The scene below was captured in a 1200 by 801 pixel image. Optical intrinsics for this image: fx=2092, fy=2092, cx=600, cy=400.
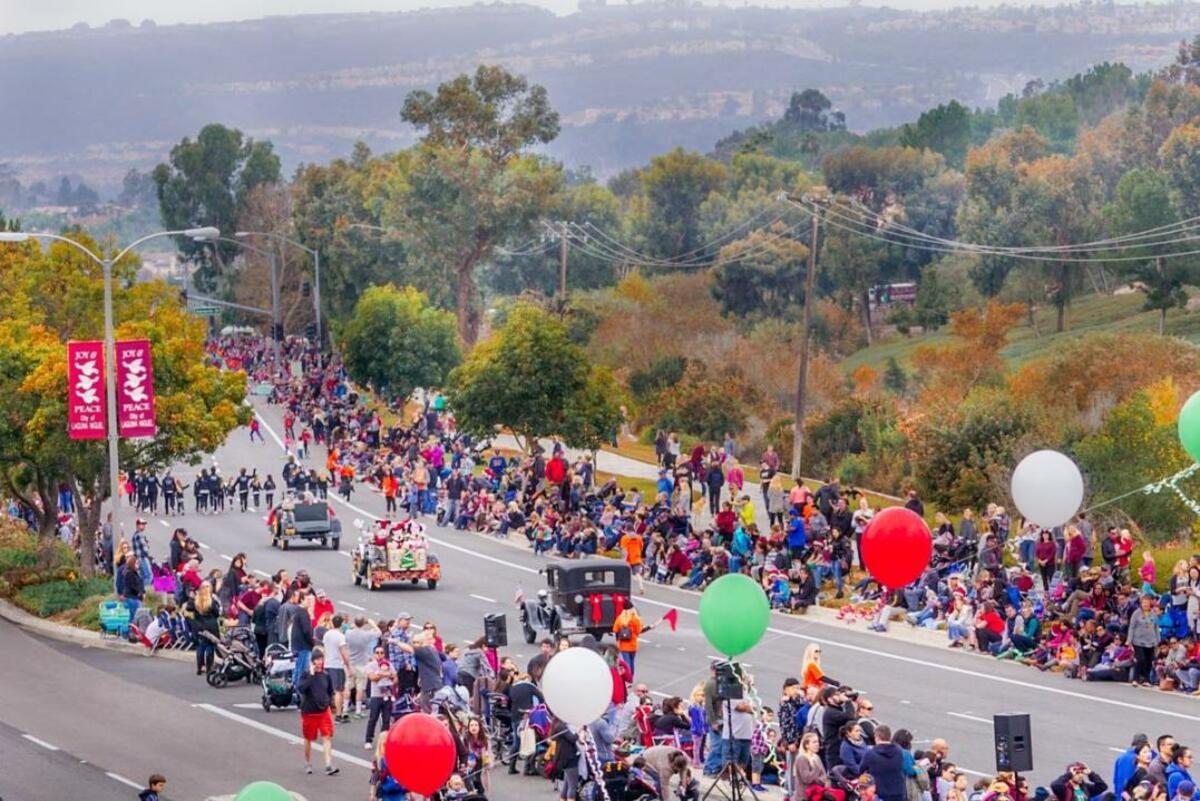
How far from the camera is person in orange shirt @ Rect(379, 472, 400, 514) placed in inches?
2401

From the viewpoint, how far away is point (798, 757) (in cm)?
2328

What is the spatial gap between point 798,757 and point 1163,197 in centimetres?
8979

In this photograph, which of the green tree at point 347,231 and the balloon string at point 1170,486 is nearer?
the balloon string at point 1170,486

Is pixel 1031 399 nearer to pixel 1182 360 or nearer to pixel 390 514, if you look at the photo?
pixel 1182 360

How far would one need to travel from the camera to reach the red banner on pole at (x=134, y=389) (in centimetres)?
4297

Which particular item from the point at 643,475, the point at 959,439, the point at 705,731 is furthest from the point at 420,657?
the point at 643,475

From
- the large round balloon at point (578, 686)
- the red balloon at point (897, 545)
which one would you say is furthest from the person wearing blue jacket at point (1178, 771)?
the large round balloon at point (578, 686)

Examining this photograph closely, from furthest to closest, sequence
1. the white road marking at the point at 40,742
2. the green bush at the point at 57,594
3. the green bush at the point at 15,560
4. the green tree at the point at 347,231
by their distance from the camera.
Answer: the green tree at the point at 347,231 < the green bush at the point at 15,560 < the green bush at the point at 57,594 < the white road marking at the point at 40,742

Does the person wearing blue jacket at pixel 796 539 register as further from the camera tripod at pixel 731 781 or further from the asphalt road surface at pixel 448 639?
the camera tripod at pixel 731 781

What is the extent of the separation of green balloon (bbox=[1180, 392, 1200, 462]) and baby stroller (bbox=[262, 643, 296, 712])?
1439 cm

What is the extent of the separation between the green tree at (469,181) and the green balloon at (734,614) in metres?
87.3

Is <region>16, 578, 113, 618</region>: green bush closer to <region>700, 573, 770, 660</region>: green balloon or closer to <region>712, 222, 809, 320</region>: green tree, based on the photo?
<region>700, 573, 770, 660</region>: green balloon

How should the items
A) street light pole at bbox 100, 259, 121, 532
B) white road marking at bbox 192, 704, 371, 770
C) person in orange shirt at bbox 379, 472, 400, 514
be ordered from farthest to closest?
person in orange shirt at bbox 379, 472, 400, 514, street light pole at bbox 100, 259, 121, 532, white road marking at bbox 192, 704, 371, 770

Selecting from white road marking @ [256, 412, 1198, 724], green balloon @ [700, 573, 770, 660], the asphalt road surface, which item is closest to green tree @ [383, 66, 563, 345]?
white road marking @ [256, 412, 1198, 724]
